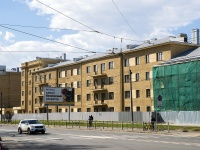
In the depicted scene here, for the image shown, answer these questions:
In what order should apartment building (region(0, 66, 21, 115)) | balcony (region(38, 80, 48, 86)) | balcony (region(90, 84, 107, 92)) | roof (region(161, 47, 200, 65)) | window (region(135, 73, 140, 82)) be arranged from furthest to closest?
apartment building (region(0, 66, 21, 115)) → balcony (region(38, 80, 48, 86)) → balcony (region(90, 84, 107, 92)) → window (region(135, 73, 140, 82)) → roof (region(161, 47, 200, 65))

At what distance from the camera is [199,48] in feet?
193

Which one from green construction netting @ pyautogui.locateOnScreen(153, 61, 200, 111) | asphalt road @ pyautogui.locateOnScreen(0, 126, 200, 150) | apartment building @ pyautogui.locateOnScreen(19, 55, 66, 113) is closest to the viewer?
asphalt road @ pyautogui.locateOnScreen(0, 126, 200, 150)

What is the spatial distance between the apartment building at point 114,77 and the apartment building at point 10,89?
2046cm

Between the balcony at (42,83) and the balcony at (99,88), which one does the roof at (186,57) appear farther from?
the balcony at (42,83)

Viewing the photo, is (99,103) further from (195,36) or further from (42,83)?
(42,83)

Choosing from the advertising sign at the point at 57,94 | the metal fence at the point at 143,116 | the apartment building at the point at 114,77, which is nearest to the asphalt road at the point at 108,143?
Result: the metal fence at the point at 143,116

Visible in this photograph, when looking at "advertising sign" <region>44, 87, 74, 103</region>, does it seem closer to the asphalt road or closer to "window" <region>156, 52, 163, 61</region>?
"window" <region>156, 52, 163, 61</region>

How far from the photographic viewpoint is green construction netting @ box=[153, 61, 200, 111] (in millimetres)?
50375

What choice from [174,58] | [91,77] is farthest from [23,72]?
[174,58]

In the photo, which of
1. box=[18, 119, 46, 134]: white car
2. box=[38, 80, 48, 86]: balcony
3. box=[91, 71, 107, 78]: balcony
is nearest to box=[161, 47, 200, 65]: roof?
box=[91, 71, 107, 78]: balcony

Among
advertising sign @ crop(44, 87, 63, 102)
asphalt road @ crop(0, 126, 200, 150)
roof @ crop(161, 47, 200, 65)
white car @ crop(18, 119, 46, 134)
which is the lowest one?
asphalt road @ crop(0, 126, 200, 150)

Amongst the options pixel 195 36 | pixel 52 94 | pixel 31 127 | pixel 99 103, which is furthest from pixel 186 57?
pixel 31 127

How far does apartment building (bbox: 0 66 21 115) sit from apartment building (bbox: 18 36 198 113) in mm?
20461

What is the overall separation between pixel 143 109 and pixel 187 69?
13419 millimetres
